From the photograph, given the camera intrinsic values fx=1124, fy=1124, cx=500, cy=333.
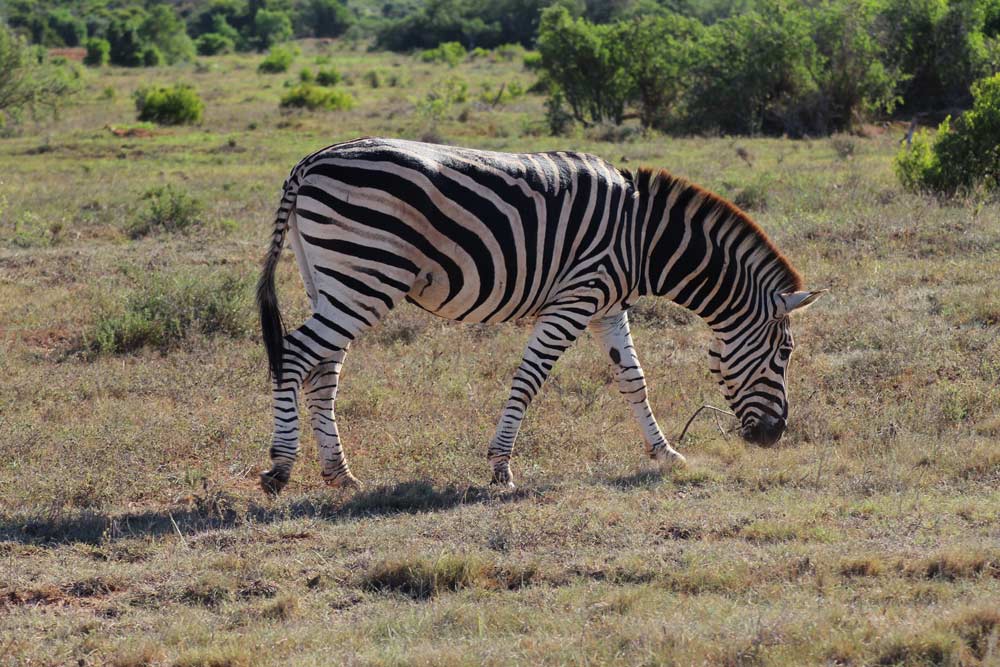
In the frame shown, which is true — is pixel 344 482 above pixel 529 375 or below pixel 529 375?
below

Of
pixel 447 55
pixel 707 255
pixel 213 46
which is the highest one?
pixel 213 46

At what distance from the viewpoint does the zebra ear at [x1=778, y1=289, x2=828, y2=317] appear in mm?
7367

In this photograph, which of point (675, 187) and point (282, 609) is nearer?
point (282, 609)

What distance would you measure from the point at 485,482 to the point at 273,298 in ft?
5.91

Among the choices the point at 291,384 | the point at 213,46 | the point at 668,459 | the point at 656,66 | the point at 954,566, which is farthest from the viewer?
the point at 213,46

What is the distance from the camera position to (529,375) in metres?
7.33

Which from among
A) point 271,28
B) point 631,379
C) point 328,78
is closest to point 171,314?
point 631,379

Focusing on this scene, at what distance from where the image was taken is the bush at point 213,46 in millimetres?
68750

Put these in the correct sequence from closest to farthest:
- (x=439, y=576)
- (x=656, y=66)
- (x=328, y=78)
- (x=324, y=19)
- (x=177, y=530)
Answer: (x=439, y=576)
(x=177, y=530)
(x=656, y=66)
(x=328, y=78)
(x=324, y=19)

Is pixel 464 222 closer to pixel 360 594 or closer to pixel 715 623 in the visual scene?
pixel 360 594

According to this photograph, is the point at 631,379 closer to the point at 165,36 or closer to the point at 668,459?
the point at 668,459

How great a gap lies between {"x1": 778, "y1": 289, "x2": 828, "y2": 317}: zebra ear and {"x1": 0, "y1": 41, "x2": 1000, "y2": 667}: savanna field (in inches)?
39.0

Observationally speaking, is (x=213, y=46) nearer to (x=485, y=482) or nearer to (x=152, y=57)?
(x=152, y=57)

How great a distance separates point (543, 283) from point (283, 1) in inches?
3547
